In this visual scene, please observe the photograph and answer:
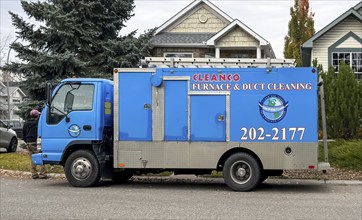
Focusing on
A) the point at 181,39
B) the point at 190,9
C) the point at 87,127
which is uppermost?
the point at 190,9

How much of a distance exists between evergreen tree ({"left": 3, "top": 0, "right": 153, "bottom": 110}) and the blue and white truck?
6364mm

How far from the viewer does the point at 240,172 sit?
33.4ft

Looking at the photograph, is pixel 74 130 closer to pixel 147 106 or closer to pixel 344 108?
pixel 147 106

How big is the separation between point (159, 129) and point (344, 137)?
7.55 metres

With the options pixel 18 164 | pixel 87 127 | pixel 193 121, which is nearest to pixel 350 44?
pixel 193 121

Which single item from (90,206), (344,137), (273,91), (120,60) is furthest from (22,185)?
(344,137)

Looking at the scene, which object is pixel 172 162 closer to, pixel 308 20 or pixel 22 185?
pixel 22 185

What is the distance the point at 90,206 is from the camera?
27.8 ft

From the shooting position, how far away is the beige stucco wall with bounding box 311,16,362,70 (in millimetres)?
23781

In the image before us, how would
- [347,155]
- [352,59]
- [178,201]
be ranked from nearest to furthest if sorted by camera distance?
[178,201] < [347,155] < [352,59]

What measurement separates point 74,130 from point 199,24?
674 inches

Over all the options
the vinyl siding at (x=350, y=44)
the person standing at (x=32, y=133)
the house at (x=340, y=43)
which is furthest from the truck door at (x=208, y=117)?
the vinyl siding at (x=350, y=44)

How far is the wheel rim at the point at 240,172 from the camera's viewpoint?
10.1 m

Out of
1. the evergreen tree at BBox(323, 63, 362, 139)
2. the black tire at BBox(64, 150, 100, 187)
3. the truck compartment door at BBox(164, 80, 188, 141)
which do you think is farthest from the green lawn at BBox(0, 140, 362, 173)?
the truck compartment door at BBox(164, 80, 188, 141)
